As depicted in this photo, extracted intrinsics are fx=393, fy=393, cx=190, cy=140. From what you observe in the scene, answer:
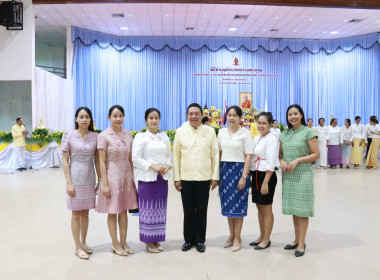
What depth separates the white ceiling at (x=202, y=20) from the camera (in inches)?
454

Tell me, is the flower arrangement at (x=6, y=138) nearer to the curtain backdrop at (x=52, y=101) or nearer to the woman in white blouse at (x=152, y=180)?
the curtain backdrop at (x=52, y=101)

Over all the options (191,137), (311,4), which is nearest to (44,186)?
(191,137)

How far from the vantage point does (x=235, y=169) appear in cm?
354

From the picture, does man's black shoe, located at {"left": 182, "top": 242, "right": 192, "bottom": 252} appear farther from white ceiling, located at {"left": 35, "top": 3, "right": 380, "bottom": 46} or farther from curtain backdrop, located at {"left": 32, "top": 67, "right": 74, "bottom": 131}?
curtain backdrop, located at {"left": 32, "top": 67, "right": 74, "bottom": 131}

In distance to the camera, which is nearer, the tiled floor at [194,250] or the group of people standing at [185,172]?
the tiled floor at [194,250]

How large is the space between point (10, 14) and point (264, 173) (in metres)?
9.79

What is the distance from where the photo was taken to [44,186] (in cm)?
744

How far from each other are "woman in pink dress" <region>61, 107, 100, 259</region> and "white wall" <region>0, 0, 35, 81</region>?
883 cm

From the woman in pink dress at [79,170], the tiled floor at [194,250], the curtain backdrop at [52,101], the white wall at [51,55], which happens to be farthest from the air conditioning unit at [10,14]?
the woman in pink dress at [79,170]

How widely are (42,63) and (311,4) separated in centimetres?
1103

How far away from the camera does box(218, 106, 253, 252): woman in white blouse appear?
3.54 meters

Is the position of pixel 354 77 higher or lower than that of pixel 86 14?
lower

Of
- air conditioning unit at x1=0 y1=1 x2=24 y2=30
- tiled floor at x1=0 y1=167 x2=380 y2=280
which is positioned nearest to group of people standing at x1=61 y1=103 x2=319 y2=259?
tiled floor at x1=0 y1=167 x2=380 y2=280

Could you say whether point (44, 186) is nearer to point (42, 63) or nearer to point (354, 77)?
point (42, 63)
